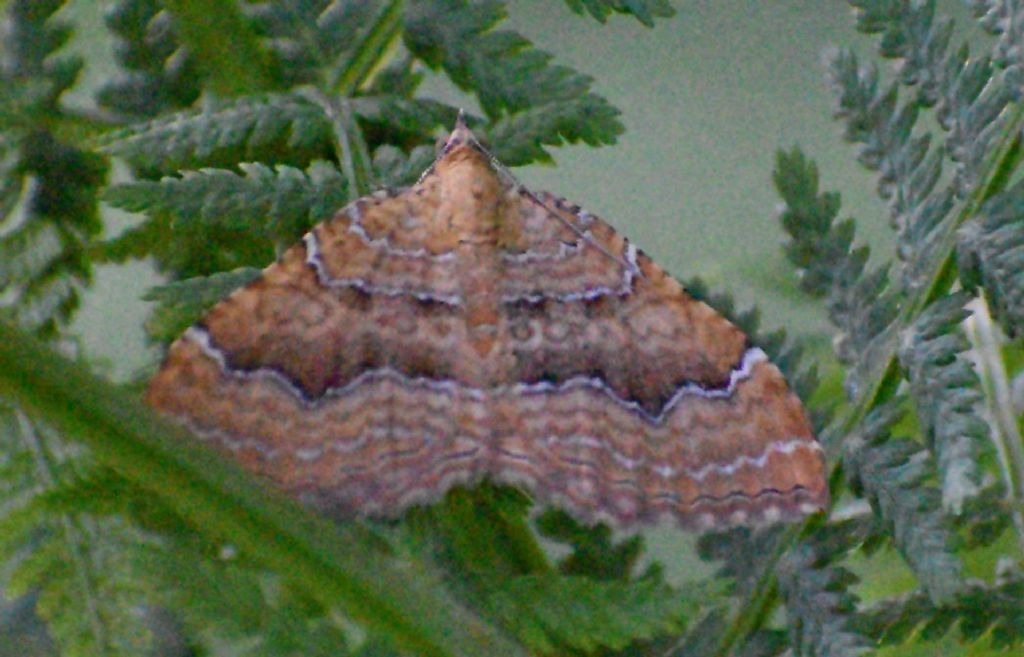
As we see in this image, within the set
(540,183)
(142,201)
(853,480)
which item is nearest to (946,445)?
(853,480)

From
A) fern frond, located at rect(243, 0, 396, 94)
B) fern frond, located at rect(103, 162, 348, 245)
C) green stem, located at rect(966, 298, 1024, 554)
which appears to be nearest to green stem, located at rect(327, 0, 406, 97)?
fern frond, located at rect(243, 0, 396, 94)

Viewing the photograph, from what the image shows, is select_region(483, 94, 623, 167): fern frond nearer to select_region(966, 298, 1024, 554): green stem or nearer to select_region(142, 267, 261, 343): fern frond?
select_region(142, 267, 261, 343): fern frond

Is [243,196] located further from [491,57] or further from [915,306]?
[915,306]

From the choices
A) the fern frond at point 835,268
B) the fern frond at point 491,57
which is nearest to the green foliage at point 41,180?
the fern frond at point 491,57

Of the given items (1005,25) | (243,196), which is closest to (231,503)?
(243,196)

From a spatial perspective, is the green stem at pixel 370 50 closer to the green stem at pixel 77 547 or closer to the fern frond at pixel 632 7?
the fern frond at pixel 632 7

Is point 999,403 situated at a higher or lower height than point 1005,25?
lower

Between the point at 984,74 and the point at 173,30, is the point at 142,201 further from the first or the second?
the point at 984,74
